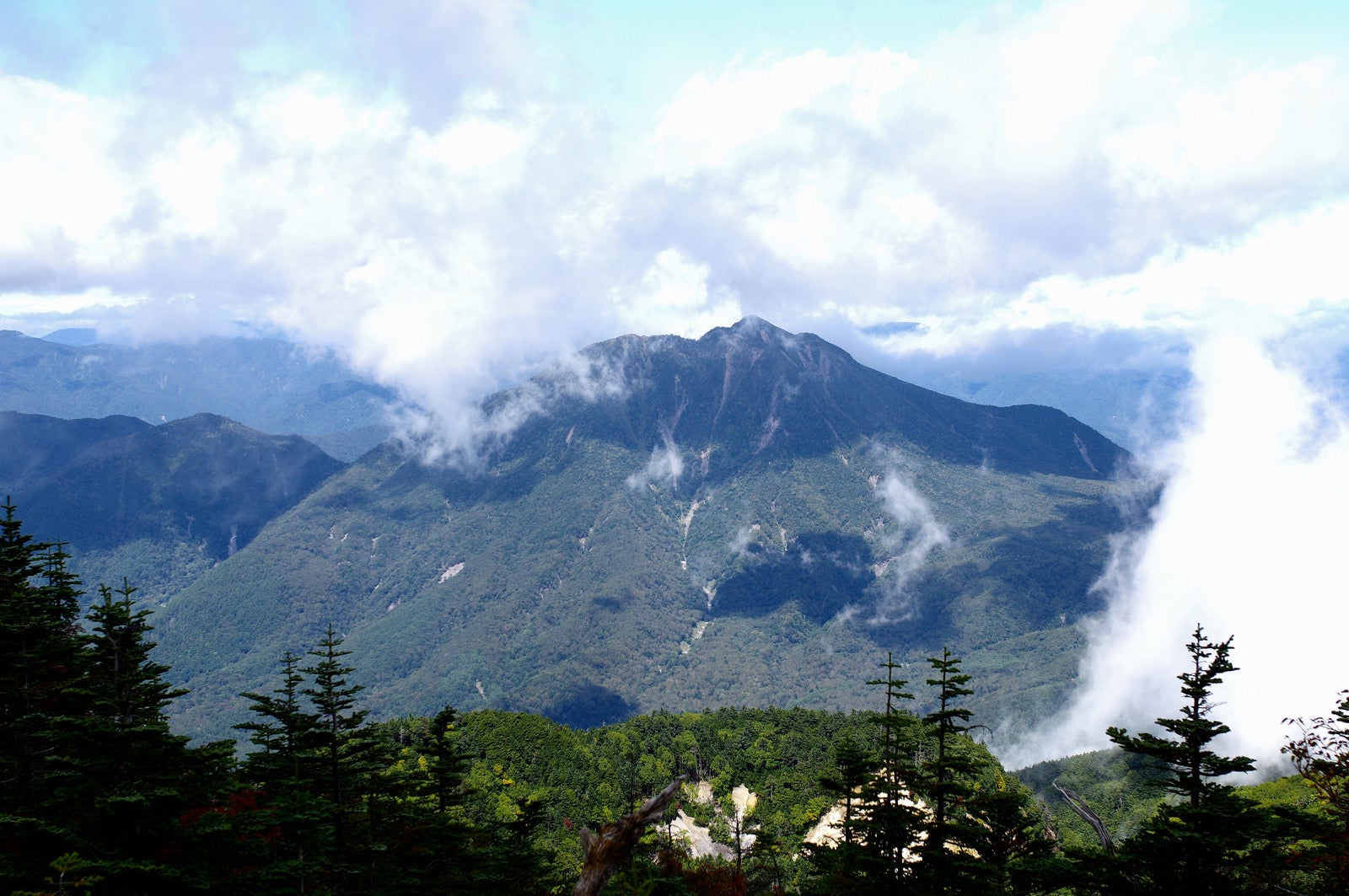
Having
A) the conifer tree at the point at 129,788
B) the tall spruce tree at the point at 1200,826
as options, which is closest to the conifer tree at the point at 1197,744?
the tall spruce tree at the point at 1200,826

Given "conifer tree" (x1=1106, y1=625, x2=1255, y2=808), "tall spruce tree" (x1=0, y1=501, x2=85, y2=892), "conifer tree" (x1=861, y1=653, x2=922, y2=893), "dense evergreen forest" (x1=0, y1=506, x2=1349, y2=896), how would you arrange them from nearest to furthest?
"tall spruce tree" (x1=0, y1=501, x2=85, y2=892), "dense evergreen forest" (x1=0, y1=506, x2=1349, y2=896), "conifer tree" (x1=1106, y1=625, x2=1255, y2=808), "conifer tree" (x1=861, y1=653, x2=922, y2=893)

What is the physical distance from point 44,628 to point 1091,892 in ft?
164

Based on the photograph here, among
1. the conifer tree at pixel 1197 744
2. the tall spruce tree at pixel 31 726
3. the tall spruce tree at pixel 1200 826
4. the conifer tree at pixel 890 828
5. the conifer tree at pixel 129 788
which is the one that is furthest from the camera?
the conifer tree at pixel 890 828

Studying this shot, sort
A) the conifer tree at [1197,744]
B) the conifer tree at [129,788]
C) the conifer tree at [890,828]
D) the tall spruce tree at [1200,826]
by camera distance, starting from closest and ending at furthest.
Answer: the conifer tree at [129,788]
the tall spruce tree at [1200,826]
the conifer tree at [1197,744]
the conifer tree at [890,828]

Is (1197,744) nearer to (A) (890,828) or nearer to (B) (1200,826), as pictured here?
(B) (1200,826)

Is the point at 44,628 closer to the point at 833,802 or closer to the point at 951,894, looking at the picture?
the point at 951,894

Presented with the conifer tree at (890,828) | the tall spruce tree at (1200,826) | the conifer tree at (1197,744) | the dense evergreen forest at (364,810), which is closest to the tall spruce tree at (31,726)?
the dense evergreen forest at (364,810)

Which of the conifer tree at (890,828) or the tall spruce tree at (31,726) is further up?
the tall spruce tree at (31,726)

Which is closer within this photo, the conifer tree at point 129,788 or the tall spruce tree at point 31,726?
the tall spruce tree at point 31,726

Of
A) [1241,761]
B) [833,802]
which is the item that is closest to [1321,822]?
[1241,761]

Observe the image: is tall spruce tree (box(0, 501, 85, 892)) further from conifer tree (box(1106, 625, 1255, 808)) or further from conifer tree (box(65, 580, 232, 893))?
conifer tree (box(1106, 625, 1255, 808))

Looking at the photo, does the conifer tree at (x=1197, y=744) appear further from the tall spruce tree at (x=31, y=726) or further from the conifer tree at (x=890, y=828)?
the tall spruce tree at (x=31, y=726)

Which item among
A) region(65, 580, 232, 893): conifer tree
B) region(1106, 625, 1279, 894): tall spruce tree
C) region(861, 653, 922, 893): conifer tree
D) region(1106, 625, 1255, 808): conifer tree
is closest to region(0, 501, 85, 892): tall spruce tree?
region(65, 580, 232, 893): conifer tree

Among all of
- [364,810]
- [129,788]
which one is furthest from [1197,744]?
[364,810]
